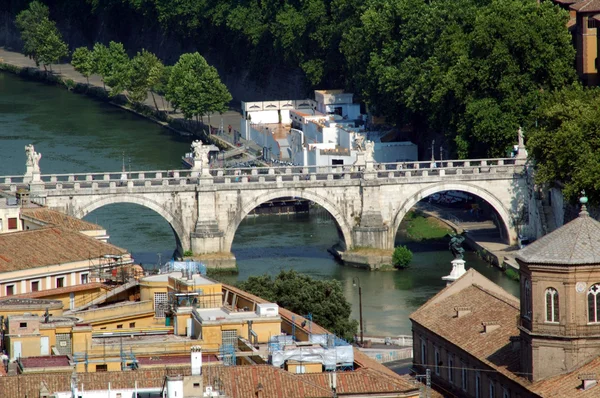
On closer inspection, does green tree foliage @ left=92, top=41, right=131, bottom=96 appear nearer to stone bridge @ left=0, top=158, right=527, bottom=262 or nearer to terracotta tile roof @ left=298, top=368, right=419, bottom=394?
stone bridge @ left=0, top=158, right=527, bottom=262

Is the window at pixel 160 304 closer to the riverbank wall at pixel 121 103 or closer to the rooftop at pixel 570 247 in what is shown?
the rooftop at pixel 570 247

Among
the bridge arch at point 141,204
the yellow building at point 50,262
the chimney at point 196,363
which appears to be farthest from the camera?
the bridge arch at point 141,204

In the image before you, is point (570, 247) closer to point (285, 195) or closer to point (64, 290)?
point (64, 290)

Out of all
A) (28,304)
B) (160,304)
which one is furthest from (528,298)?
(28,304)

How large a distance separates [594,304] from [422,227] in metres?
57.8

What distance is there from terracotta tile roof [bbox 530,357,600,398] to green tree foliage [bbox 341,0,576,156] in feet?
191

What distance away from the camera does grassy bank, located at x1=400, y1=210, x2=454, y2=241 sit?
388 ft

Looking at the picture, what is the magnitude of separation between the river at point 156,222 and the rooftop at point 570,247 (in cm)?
3135

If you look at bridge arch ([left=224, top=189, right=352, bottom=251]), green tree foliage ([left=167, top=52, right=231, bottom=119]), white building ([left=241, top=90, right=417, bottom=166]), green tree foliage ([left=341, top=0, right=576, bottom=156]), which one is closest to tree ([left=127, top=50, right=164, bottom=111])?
green tree foliage ([left=167, top=52, right=231, bottom=119])

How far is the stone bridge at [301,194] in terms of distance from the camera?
364 feet

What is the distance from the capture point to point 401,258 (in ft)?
362

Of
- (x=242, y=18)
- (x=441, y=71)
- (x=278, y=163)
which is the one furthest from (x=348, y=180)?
(x=242, y=18)

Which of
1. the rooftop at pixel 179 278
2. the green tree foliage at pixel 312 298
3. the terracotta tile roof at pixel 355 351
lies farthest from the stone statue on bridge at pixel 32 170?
the terracotta tile roof at pixel 355 351

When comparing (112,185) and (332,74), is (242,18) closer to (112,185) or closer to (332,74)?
(332,74)
